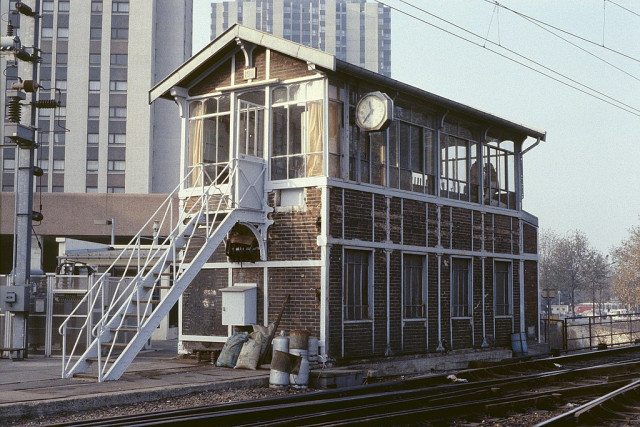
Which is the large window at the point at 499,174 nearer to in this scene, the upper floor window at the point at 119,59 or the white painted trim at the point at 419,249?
the white painted trim at the point at 419,249

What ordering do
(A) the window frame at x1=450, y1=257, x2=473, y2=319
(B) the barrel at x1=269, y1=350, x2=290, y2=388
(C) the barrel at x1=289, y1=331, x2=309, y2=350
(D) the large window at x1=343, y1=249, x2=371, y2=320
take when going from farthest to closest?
(A) the window frame at x1=450, y1=257, x2=473, y2=319
(D) the large window at x1=343, y1=249, x2=371, y2=320
(C) the barrel at x1=289, y1=331, x2=309, y2=350
(B) the barrel at x1=269, y1=350, x2=290, y2=388

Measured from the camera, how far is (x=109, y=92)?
2441 inches

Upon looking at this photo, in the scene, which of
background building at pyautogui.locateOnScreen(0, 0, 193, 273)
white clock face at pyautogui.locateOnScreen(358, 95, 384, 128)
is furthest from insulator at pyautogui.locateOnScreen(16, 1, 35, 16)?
background building at pyautogui.locateOnScreen(0, 0, 193, 273)

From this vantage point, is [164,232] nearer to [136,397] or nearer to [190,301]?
[190,301]

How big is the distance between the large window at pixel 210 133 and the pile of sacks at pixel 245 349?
4141 mm

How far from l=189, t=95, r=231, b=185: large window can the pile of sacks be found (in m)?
4.14

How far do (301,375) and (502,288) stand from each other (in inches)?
393

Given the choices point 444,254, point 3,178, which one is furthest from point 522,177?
point 3,178

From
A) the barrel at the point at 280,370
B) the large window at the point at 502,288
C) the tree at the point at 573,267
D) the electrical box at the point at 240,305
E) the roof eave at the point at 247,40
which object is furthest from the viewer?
the tree at the point at 573,267

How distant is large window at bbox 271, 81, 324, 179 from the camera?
17781 mm

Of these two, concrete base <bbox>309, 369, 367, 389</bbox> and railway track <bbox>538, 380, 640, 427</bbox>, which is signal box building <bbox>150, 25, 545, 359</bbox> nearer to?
concrete base <bbox>309, 369, 367, 389</bbox>

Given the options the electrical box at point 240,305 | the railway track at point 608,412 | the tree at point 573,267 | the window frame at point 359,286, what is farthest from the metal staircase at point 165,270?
the tree at point 573,267

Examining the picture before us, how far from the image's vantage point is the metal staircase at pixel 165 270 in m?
14.5

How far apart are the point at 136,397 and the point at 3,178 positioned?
173 feet
